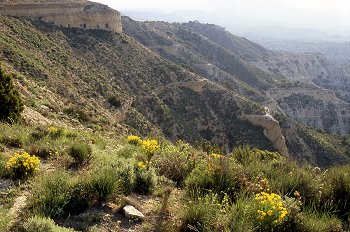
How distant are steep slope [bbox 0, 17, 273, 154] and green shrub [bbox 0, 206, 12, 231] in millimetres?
15729

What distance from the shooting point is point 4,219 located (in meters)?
4.73

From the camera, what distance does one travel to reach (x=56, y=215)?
5395 millimetres

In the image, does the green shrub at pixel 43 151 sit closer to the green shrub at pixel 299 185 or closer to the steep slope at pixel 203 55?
the green shrub at pixel 299 185

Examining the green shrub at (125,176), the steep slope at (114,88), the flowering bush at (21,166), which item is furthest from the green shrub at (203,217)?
the steep slope at (114,88)

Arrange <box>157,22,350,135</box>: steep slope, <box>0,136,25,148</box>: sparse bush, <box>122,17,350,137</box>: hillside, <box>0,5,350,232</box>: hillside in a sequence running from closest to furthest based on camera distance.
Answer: <box>0,5,350,232</box>: hillside
<box>0,136,25,148</box>: sparse bush
<box>122,17,350,137</box>: hillside
<box>157,22,350,135</box>: steep slope

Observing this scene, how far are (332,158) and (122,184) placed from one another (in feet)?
189

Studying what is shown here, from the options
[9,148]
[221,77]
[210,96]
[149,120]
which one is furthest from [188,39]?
[9,148]

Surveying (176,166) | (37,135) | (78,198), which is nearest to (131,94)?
(37,135)

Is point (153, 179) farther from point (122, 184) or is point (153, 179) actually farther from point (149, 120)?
point (149, 120)

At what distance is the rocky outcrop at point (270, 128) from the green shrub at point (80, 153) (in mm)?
46915

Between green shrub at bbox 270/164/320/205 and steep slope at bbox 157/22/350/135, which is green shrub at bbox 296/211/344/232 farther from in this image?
steep slope at bbox 157/22/350/135

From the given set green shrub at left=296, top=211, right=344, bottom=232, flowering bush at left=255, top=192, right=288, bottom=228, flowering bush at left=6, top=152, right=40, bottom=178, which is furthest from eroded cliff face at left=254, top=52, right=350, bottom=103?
flowering bush at left=255, top=192, right=288, bottom=228

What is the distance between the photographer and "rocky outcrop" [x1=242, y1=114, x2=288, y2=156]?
177ft

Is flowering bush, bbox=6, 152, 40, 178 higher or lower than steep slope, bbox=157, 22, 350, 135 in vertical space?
higher
